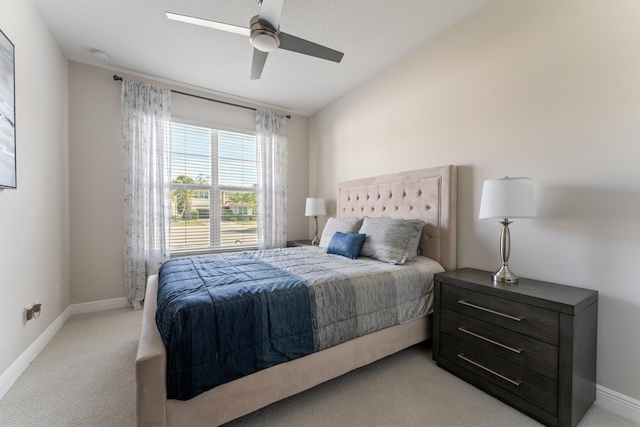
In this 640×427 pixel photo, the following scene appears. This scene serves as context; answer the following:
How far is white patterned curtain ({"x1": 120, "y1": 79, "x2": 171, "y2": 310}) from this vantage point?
3234mm

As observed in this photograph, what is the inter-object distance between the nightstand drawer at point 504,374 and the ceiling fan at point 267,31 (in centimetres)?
240

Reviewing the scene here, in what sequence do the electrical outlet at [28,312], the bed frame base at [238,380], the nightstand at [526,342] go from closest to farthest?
the bed frame base at [238,380]
the nightstand at [526,342]
the electrical outlet at [28,312]

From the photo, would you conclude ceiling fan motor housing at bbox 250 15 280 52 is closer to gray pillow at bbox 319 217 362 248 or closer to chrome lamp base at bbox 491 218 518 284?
gray pillow at bbox 319 217 362 248

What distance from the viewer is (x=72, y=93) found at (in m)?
3.03

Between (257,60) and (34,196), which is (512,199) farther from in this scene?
(34,196)

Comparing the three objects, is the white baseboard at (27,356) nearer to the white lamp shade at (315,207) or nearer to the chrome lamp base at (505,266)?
the white lamp shade at (315,207)

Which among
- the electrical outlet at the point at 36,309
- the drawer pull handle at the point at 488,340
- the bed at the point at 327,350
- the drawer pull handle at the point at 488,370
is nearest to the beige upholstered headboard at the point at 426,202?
the bed at the point at 327,350

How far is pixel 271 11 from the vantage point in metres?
1.68

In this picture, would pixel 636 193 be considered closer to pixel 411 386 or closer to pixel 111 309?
pixel 411 386

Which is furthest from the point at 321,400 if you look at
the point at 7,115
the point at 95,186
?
the point at 95,186

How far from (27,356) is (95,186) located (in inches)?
73.4

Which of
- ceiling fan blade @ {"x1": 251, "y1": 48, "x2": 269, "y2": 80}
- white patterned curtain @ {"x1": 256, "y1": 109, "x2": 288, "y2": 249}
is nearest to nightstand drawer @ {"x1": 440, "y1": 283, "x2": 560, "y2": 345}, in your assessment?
ceiling fan blade @ {"x1": 251, "y1": 48, "x2": 269, "y2": 80}

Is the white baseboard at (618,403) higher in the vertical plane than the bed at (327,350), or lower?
lower

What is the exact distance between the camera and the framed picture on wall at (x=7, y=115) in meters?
1.69
